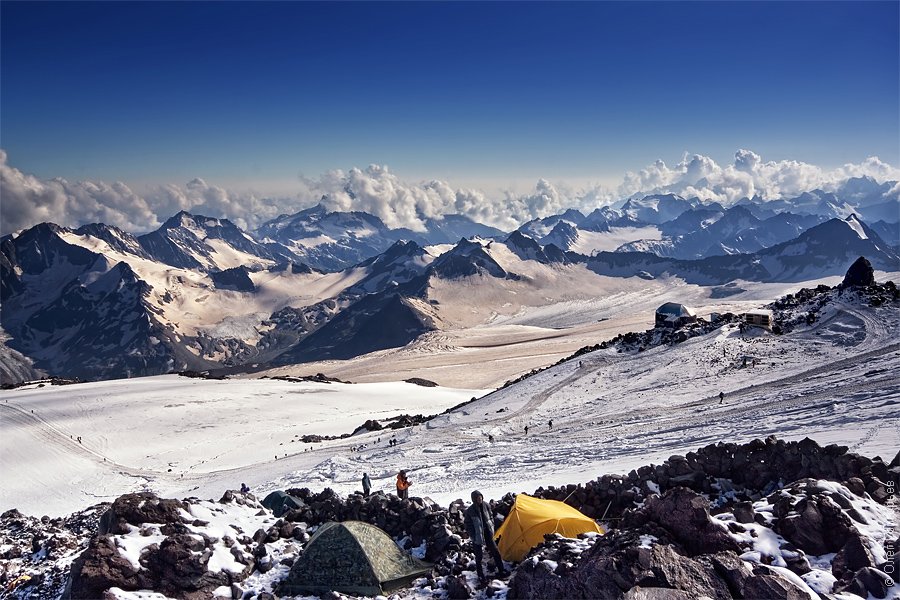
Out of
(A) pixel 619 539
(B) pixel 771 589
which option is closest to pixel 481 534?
(A) pixel 619 539

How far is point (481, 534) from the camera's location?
13.5 m

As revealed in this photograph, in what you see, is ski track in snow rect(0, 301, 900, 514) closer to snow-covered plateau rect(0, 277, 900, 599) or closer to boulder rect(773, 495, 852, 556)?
snow-covered plateau rect(0, 277, 900, 599)

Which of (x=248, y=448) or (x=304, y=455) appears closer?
(x=304, y=455)

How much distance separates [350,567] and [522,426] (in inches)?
935

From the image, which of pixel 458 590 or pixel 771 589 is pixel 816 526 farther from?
pixel 458 590

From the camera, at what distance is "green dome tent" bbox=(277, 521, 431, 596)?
13469 mm

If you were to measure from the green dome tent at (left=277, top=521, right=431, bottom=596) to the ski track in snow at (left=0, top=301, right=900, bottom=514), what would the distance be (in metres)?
6.77

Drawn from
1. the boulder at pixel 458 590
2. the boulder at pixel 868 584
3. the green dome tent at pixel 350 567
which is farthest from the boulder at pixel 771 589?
the green dome tent at pixel 350 567

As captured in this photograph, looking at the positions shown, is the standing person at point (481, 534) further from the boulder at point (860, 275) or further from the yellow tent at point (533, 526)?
the boulder at point (860, 275)

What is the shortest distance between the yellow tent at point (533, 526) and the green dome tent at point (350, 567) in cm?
218

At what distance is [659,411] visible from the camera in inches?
1276

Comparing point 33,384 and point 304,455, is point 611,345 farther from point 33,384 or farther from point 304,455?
point 33,384

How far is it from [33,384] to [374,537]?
75298 millimetres

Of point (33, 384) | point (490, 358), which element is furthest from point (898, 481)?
point (490, 358)
